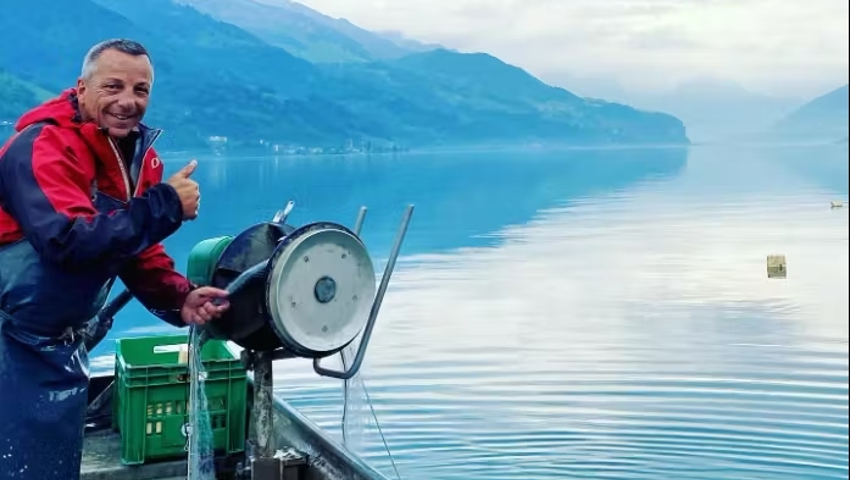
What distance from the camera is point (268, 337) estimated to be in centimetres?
312

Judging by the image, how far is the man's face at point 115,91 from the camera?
8.41 ft

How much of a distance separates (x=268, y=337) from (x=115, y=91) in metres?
0.89

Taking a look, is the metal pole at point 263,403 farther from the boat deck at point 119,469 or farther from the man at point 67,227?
the boat deck at point 119,469

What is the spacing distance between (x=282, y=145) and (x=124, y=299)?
255 feet

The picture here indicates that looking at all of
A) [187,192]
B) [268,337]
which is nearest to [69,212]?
[187,192]

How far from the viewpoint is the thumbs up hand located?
2494 millimetres

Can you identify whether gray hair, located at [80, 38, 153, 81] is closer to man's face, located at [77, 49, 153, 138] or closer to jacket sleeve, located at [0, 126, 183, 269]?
man's face, located at [77, 49, 153, 138]

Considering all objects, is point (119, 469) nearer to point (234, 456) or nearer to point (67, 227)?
point (234, 456)

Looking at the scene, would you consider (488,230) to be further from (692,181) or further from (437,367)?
(692,181)

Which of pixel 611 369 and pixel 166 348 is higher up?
pixel 166 348

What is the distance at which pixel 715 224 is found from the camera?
22.0 meters

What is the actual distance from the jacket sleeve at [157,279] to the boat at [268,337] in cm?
16

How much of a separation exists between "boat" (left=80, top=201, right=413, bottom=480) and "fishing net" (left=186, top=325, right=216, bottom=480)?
Answer: 0.03m

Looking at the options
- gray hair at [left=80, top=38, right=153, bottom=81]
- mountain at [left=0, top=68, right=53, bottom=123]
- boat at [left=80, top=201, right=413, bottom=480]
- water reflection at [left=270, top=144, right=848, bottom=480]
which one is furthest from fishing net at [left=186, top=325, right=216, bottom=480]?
mountain at [left=0, top=68, right=53, bottom=123]
